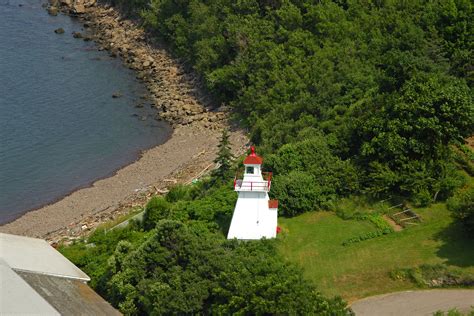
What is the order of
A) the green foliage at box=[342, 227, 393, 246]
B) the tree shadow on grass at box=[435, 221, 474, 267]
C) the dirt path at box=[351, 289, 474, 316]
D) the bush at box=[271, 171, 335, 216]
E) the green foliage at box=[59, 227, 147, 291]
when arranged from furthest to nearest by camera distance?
the bush at box=[271, 171, 335, 216], the green foliage at box=[59, 227, 147, 291], the green foliage at box=[342, 227, 393, 246], the tree shadow on grass at box=[435, 221, 474, 267], the dirt path at box=[351, 289, 474, 316]

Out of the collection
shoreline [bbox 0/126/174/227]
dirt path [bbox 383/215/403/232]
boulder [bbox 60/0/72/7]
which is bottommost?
shoreline [bbox 0/126/174/227]

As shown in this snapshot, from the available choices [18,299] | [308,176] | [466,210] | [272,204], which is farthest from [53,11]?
[466,210]

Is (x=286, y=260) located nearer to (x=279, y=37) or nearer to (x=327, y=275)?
(x=327, y=275)

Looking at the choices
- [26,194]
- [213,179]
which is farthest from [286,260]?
[26,194]

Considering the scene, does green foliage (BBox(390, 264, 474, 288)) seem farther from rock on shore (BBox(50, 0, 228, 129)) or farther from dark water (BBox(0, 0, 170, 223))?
rock on shore (BBox(50, 0, 228, 129))

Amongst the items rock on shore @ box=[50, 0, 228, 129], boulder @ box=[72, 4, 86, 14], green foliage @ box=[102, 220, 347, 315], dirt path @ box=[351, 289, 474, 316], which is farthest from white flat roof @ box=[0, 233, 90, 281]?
boulder @ box=[72, 4, 86, 14]
